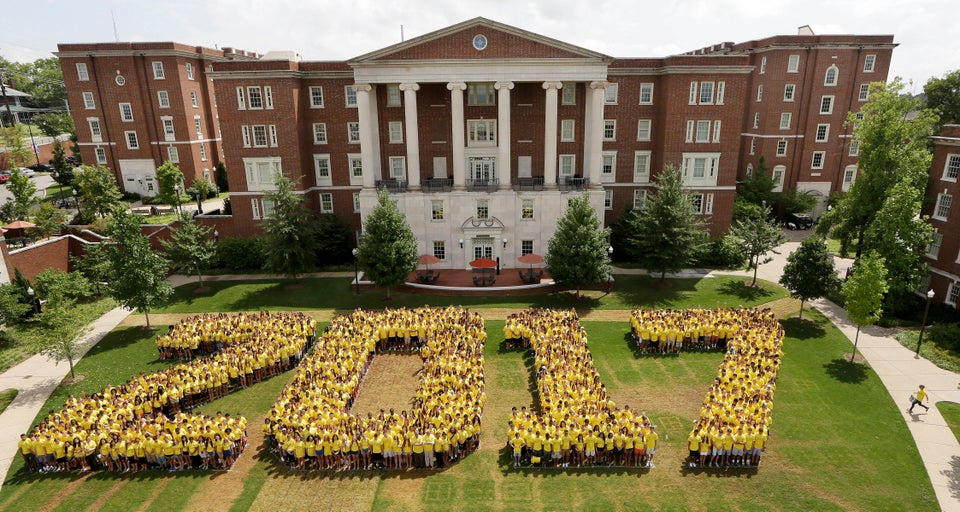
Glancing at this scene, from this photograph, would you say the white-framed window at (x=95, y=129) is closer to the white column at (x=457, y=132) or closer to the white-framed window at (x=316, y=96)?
the white-framed window at (x=316, y=96)

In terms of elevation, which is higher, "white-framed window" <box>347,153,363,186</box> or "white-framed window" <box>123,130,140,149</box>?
"white-framed window" <box>123,130,140,149</box>

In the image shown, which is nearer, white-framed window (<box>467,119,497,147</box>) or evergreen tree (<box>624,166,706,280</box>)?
evergreen tree (<box>624,166,706,280</box>)

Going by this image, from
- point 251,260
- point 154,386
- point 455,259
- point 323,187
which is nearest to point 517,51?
point 455,259

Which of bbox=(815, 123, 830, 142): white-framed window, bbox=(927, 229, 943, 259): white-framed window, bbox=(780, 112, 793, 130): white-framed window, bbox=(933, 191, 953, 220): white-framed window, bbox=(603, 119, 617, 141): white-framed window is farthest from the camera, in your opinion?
bbox=(815, 123, 830, 142): white-framed window

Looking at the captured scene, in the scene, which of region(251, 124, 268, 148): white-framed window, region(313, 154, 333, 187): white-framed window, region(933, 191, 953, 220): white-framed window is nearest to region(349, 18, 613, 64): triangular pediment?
region(313, 154, 333, 187): white-framed window

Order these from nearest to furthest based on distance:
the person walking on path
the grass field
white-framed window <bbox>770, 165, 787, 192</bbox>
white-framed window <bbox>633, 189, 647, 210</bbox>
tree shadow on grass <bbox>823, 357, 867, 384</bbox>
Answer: the grass field < the person walking on path < tree shadow on grass <bbox>823, 357, 867, 384</bbox> < white-framed window <bbox>633, 189, 647, 210</bbox> < white-framed window <bbox>770, 165, 787, 192</bbox>

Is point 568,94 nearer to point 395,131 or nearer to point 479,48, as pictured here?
point 479,48

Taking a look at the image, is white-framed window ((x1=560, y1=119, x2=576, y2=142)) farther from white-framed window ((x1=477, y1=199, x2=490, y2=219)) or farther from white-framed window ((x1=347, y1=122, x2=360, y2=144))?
white-framed window ((x1=347, y1=122, x2=360, y2=144))

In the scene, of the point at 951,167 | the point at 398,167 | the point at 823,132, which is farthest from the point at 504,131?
the point at 823,132

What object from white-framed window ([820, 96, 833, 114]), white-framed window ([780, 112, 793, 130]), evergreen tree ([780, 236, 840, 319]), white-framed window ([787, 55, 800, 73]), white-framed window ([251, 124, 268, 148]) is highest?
white-framed window ([787, 55, 800, 73])
